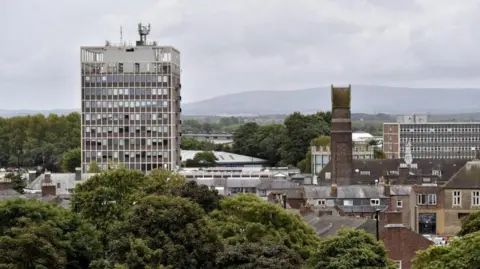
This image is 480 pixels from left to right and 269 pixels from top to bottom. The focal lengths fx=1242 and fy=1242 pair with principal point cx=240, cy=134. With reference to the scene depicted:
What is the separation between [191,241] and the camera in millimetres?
55969

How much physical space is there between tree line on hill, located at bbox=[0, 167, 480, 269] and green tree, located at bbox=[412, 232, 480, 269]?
0.14 ft

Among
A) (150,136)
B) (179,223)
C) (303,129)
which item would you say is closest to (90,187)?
(179,223)

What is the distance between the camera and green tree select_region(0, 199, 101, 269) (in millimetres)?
55375

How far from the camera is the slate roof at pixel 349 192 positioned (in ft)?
332

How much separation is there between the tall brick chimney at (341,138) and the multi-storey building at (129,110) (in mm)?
32647

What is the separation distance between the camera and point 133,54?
15988cm

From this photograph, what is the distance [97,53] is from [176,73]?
1066 cm

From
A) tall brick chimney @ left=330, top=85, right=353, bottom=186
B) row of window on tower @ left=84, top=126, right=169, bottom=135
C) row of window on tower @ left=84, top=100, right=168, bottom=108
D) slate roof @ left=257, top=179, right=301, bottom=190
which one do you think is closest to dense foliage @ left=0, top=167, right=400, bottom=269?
slate roof @ left=257, top=179, right=301, bottom=190

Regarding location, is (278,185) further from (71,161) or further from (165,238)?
(71,161)

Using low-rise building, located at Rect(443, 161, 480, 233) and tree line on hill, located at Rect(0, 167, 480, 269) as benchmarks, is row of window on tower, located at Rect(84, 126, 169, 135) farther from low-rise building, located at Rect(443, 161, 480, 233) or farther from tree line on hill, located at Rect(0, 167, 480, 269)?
tree line on hill, located at Rect(0, 167, 480, 269)

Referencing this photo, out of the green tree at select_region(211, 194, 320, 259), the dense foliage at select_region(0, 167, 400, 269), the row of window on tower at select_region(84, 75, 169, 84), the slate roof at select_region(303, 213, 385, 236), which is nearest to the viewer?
the dense foliage at select_region(0, 167, 400, 269)

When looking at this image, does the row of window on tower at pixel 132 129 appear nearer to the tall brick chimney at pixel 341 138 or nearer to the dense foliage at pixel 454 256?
the tall brick chimney at pixel 341 138

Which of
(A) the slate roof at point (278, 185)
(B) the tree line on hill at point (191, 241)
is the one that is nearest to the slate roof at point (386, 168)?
(A) the slate roof at point (278, 185)

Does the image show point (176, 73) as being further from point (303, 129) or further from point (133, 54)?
point (303, 129)
